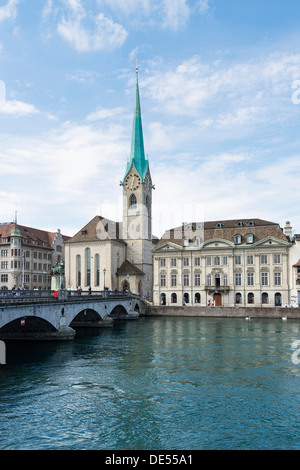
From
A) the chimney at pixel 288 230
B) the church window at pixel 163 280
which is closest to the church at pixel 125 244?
A: the church window at pixel 163 280

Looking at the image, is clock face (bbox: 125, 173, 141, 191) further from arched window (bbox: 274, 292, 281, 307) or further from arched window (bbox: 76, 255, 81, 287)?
arched window (bbox: 274, 292, 281, 307)

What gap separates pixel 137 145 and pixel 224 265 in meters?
30.3

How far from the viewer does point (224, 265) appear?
70688mm

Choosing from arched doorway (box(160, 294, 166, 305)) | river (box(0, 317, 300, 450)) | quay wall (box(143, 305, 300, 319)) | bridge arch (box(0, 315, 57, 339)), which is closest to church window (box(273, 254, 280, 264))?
quay wall (box(143, 305, 300, 319))

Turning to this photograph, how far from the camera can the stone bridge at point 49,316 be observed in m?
30.6

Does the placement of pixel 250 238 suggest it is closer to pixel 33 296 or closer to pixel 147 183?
pixel 147 183

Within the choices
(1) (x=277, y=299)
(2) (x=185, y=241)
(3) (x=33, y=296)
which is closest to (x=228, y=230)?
(2) (x=185, y=241)

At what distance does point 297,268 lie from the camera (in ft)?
208

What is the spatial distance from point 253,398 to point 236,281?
5115 centimetres

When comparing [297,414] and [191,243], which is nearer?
[297,414]

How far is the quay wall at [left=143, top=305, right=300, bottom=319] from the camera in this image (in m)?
57.6

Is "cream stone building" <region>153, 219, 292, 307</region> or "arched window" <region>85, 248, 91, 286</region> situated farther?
"arched window" <region>85, 248, 91, 286</region>

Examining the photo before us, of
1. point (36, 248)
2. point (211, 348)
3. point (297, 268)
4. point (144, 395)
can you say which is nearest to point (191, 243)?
point (297, 268)
